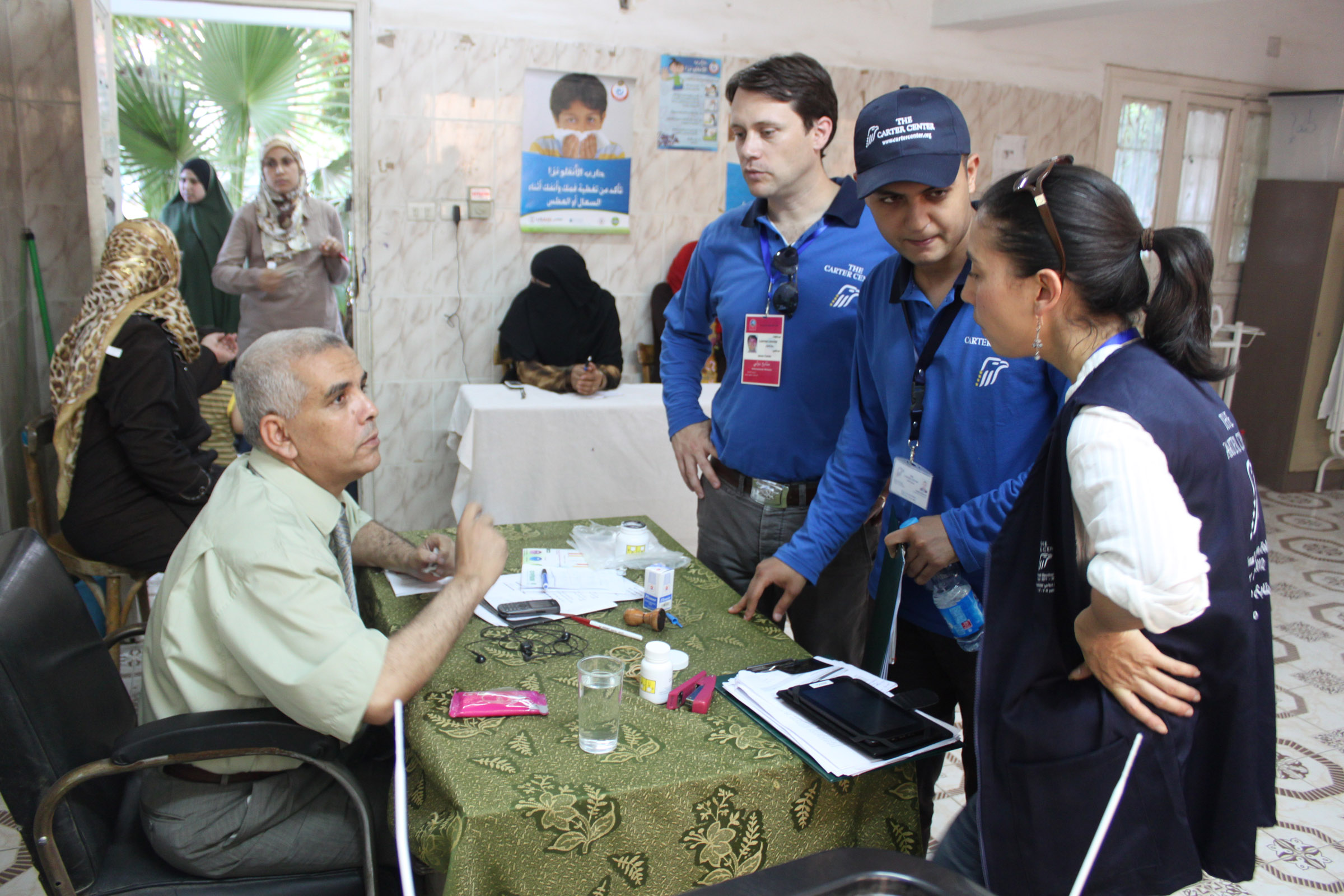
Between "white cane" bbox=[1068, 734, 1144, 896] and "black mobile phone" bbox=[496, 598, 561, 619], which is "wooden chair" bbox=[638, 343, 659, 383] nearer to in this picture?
"black mobile phone" bbox=[496, 598, 561, 619]

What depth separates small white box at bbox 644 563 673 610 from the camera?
178 cm

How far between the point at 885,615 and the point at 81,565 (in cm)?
227

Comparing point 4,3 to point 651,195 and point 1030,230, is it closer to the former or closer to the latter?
point 651,195

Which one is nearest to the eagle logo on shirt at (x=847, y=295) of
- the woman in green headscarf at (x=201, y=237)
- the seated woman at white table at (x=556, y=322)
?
the seated woman at white table at (x=556, y=322)

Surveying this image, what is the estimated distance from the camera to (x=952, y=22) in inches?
191

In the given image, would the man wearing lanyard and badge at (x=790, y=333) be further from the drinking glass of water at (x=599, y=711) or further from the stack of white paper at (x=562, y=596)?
the drinking glass of water at (x=599, y=711)

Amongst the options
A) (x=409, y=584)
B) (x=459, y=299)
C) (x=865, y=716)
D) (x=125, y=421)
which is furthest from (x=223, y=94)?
(x=865, y=716)

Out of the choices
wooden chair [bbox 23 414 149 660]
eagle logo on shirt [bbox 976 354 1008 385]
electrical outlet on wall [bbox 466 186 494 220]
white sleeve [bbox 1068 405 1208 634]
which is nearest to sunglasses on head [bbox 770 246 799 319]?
eagle logo on shirt [bbox 976 354 1008 385]

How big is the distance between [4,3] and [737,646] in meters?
3.55

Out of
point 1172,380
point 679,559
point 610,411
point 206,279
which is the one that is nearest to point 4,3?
point 206,279

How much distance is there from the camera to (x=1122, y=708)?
1100 millimetres

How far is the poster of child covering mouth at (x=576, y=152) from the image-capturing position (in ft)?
14.4

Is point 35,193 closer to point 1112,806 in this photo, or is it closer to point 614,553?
point 614,553

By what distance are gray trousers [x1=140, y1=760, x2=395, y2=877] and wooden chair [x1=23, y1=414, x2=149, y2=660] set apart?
4.77 ft
